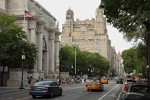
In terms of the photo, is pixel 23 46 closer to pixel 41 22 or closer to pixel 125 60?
pixel 41 22

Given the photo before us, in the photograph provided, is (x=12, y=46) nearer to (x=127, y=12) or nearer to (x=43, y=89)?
(x=43, y=89)

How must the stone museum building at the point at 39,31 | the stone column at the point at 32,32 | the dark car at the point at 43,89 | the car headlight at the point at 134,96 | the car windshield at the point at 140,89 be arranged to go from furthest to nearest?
1. the stone column at the point at 32,32
2. the stone museum building at the point at 39,31
3. the dark car at the point at 43,89
4. the car windshield at the point at 140,89
5. the car headlight at the point at 134,96

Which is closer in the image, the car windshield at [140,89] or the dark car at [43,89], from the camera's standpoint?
the car windshield at [140,89]

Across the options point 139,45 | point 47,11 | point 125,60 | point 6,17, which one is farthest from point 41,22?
point 139,45

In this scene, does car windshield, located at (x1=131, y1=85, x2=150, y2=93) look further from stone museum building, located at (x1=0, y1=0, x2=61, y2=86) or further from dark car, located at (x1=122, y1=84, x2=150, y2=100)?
stone museum building, located at (x1=0, y1=0, x2=61, y2=86)

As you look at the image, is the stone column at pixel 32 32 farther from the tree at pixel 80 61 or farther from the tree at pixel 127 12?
the tree at pixel 127 12

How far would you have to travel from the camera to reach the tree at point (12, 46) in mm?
57847

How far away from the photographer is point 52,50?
115875mm

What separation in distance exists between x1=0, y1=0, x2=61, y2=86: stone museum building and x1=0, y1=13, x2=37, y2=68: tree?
10310 millimetres

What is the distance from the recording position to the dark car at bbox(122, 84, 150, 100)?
56.6ft

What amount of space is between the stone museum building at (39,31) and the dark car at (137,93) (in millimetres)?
54401

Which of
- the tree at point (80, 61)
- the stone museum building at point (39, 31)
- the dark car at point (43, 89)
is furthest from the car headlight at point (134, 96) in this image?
the tree at point (80, 61)

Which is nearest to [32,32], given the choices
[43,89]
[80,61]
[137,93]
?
[80,61]

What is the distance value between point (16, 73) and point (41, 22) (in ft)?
139
